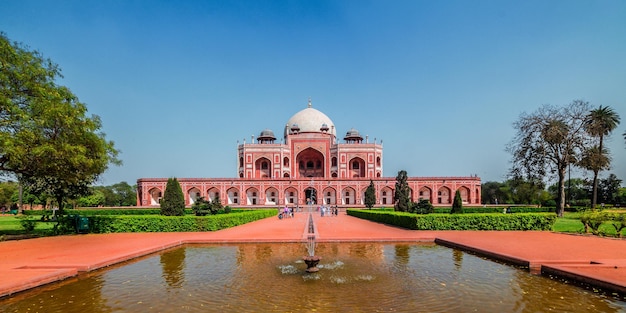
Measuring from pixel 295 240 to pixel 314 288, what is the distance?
18.1 feet

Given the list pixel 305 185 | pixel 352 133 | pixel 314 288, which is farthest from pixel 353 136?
pixel 314 288

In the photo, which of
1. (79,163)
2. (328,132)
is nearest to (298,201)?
(328,132)

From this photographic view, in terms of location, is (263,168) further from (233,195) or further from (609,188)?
(609,188)

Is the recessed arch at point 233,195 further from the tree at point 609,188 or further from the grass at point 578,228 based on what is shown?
the tree at point 609,188

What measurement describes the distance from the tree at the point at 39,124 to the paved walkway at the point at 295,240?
2506 mm

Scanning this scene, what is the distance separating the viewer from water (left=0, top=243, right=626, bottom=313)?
5.22 meters

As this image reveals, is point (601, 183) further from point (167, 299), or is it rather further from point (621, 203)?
point (167, 299)

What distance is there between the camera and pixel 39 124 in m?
11.0

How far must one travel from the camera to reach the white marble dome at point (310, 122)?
50.9 metres

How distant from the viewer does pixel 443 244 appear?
1082 centimetres

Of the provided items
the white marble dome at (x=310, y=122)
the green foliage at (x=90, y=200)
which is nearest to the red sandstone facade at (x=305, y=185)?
the white marble dome at (x=310, y=122)

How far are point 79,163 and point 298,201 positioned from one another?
29.8 m

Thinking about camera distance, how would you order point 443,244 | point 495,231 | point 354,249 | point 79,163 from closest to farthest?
point 354,249 → point 443,244 → point 79,163 → point 495,231

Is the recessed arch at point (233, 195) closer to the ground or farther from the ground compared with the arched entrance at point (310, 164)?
closer to the ground
